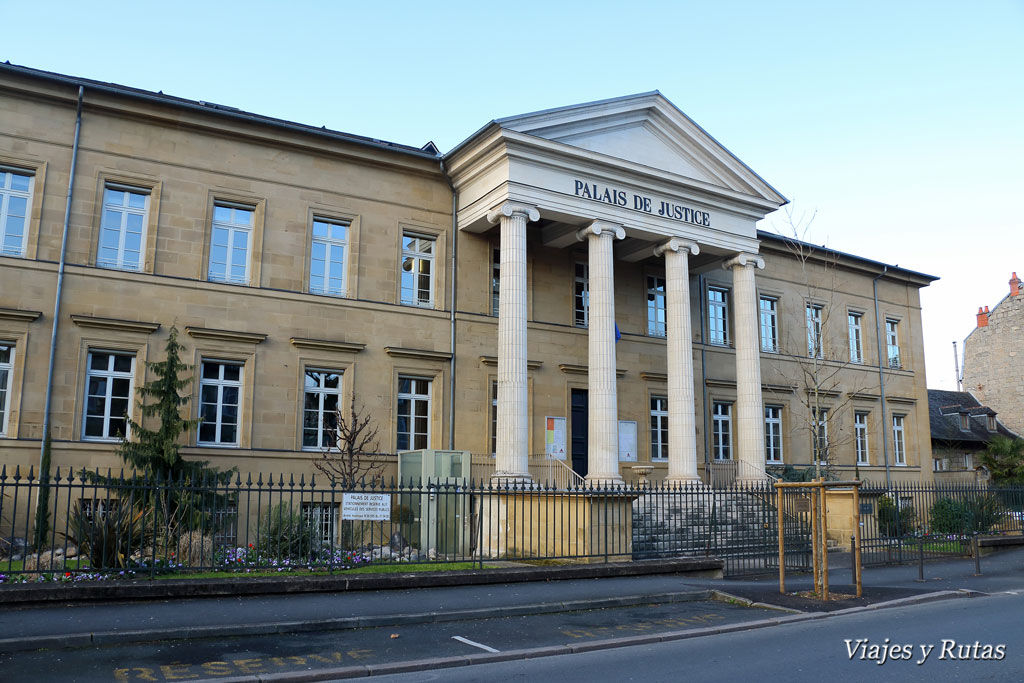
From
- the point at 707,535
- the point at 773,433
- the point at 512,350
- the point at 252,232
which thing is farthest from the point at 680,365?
the point at 252,232

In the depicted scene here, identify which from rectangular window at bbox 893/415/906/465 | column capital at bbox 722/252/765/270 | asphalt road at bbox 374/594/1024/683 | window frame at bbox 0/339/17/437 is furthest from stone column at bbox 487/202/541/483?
rectangular window at bbox 893/415/906/465

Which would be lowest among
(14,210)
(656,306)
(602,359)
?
(602,359)

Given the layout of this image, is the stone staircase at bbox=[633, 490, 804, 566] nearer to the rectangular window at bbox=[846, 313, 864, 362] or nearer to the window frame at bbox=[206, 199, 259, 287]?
the window frame at bbox=[206, 199, 259, 287]

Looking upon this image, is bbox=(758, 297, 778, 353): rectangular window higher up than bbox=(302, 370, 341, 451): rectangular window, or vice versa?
bbox=(758, 297, 778, 353): rectangular window

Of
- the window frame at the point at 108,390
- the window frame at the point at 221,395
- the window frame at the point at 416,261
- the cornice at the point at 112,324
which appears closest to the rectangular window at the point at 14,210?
the cornice at the point at 112,324

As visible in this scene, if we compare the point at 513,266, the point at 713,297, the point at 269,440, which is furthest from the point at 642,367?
the point at 269,440

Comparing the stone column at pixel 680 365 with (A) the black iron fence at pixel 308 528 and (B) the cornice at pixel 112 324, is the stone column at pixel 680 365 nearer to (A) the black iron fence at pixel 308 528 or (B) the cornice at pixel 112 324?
(A) the black iron fence at pixel 308 528

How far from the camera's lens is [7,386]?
699 inches

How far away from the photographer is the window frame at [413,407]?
21631mm

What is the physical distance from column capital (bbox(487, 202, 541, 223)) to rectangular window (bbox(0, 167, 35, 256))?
10.6m

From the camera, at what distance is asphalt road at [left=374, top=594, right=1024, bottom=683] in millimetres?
7602

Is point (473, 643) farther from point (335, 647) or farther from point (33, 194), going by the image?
point (33, 194)

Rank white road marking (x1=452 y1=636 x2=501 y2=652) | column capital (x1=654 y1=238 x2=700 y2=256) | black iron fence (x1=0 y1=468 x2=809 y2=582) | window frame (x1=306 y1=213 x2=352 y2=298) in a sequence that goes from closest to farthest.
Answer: white road marking (x1=452 y1=636 x2=501 y2=652), black iron fence (x1=0 y1=468 x2=809 y2=582), window frame (x1=306 y1=213 x2=352 y2=298), column capital (x1=654 y1=238 x2=700 y2=256)

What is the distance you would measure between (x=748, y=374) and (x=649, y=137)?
7368mm
